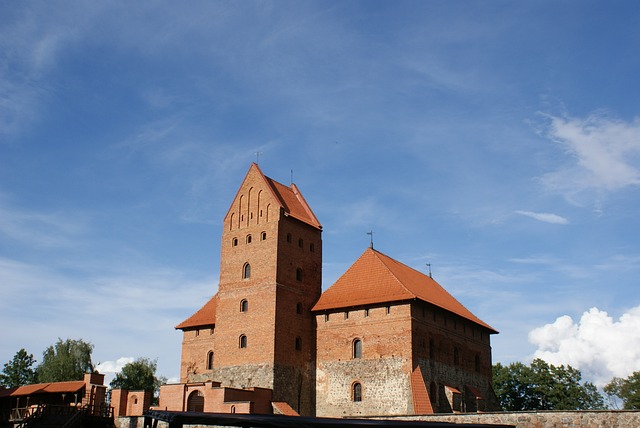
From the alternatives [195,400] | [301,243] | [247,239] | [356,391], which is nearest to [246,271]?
[247,239]

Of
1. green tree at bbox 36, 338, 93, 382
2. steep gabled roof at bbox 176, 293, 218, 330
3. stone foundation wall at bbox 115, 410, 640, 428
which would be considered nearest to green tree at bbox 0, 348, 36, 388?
green tree at bbox 36, 338, 93, 382

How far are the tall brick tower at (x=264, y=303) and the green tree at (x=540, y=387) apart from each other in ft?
87.4

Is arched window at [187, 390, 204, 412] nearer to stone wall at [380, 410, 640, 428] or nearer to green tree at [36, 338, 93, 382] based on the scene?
stone wall at [380, 410, 640, 428]

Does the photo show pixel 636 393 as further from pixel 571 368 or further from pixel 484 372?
pixel 484 372

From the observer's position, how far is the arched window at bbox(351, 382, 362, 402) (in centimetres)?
3538

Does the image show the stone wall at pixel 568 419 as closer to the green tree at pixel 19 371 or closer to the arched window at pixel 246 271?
the arched window at pixel 246 271

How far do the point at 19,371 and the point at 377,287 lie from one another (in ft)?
120

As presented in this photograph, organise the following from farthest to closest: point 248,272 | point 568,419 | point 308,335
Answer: point 248,272 < point 308,335 < point 568,419

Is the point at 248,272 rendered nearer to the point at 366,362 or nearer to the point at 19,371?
the point at 366,362

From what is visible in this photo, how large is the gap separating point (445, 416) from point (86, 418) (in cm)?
1630

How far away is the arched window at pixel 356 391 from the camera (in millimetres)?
35375

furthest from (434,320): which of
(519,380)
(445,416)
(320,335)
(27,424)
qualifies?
(519,380)

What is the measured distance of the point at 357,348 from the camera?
36.4 metres

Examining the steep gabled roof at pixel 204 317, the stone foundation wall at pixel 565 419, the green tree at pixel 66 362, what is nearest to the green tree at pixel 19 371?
the green tree at pixel 66 362
